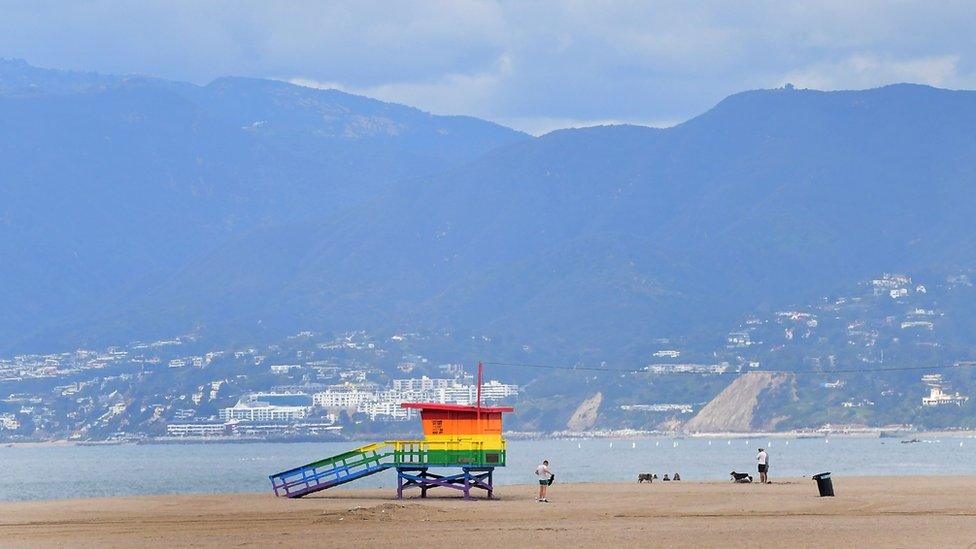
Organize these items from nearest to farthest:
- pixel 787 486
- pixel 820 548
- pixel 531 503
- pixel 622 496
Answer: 1. pixel 820 548
2. pixel 531 503
3. pixel 622 496
4. pixel 787 486

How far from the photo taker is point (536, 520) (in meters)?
54.1

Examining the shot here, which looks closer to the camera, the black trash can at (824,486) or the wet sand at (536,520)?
the wet sand at (536,520)

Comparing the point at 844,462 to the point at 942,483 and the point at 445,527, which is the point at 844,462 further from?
the point at 445,527

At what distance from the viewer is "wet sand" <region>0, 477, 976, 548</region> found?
46.8 m

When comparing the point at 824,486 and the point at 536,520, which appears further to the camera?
the point at 824,486

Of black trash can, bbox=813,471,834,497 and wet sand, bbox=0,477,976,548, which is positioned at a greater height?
black trash can, bbox=813,471,834,497

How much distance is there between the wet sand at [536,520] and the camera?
46812mm

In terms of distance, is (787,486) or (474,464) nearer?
(474,464)

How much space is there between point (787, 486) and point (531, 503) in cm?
1391

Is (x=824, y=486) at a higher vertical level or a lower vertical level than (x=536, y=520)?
higher

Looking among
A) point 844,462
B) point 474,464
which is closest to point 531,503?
point 474,464

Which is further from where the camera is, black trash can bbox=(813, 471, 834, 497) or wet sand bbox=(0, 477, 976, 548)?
black trash can bbox=(813, 471, 834, 497)

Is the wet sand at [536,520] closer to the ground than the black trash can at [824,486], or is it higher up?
closer to the ground

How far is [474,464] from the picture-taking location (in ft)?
219
